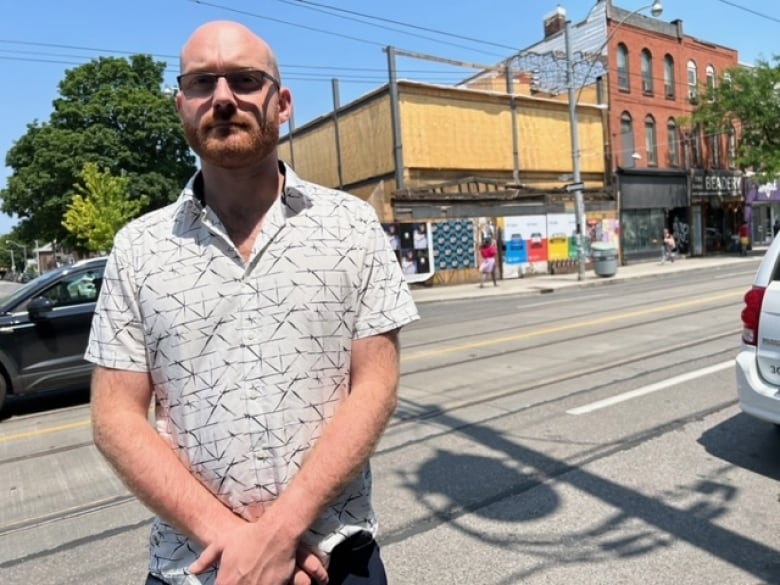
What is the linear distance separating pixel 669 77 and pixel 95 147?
106ft

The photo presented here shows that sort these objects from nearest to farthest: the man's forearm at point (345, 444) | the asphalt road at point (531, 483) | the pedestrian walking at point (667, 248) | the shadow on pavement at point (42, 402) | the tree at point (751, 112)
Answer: the man's forearm at point (345, 444)
the asphalt road at point (531, 483)
the shadow on pavement at point (42, 402)
the tree at point (751, 112)
the pedestrian walking at point (667, 248)

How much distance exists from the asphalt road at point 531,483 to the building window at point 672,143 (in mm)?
28339

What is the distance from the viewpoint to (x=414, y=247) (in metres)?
23.6

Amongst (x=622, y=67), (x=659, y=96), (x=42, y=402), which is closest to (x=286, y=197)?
(x=42, y=402)

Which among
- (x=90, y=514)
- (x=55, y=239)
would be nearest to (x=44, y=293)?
(x=90, y=514)

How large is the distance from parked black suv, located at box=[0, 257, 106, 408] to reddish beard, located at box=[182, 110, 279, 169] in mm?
6698

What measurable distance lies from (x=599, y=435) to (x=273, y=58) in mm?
4415

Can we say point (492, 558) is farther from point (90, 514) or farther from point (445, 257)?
point (445, 257)

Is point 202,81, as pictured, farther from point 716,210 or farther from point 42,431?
point 716,210

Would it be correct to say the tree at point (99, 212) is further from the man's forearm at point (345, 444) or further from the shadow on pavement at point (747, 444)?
the man's forearm at point (345, 444)

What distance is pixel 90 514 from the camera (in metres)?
4.22

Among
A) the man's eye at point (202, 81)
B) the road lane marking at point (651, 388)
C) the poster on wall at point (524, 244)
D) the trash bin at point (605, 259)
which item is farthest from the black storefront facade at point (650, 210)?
the man's eye at point (202, 81)

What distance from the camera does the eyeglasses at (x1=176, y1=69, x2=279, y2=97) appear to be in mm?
1608

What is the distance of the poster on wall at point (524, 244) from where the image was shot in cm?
2636
